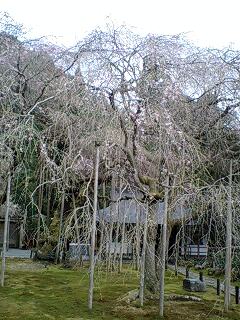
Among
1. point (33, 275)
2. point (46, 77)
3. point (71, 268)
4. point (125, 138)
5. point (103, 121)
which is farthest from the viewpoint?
point (71, 268)

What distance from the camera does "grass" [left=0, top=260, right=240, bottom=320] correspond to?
586cm

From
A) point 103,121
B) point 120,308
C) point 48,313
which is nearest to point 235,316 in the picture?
point 120,308

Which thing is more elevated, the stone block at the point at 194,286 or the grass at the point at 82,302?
the stone block at the point at 194,286

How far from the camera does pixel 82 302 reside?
22.1 ft

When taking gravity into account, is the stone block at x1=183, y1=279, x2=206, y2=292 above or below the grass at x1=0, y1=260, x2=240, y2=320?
above

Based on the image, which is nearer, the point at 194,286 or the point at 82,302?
the point at 82,302

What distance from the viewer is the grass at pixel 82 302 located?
19.2ft

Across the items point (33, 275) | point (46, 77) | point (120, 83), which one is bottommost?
point (33, 275)

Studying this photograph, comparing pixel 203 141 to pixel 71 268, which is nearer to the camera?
pixel 203 141

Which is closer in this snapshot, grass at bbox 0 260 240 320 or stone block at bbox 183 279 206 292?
grass at bbox 0 260 240 320

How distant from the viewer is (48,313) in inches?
235

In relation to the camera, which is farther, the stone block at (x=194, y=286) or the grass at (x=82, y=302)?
the stone block at (x=194, y=286)

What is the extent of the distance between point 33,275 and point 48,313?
14.2 ft

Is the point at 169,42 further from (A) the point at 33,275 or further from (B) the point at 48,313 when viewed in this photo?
(A) the point at 33,275
